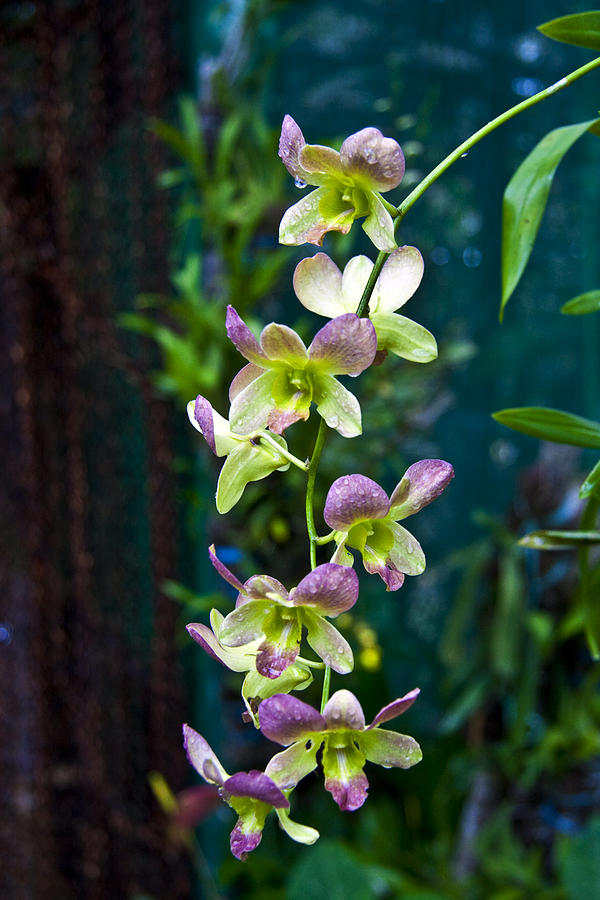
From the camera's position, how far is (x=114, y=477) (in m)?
1.69

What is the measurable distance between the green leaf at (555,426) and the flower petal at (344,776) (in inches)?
6.4

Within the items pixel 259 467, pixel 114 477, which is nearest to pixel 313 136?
pixel 114 477

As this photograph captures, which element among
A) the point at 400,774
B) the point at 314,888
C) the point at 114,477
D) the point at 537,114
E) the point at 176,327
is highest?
the point at 537,114

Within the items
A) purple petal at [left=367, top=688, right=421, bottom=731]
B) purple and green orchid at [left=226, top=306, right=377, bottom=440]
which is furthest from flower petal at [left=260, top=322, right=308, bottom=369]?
purple petal at [left=367, top=688, right=421, bottom=731]

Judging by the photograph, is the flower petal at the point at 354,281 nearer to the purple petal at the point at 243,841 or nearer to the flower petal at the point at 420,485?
the flower petal at the point at 420,485

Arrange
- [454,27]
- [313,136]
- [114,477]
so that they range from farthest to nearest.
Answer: [114,477] → [313,136] → [454,27]

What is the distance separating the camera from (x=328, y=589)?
21 centimetres

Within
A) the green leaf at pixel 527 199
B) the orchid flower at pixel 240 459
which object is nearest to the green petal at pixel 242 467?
the orchid flower at pixel 240 459

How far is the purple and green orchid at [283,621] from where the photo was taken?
0.22 metres

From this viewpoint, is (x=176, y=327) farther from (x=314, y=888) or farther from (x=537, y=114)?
(x=314, y=888)

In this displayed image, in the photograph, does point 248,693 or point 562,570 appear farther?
point 562,570

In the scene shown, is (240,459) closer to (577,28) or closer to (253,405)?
(253,405)

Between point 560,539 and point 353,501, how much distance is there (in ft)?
0.57

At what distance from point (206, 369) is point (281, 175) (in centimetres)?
39
